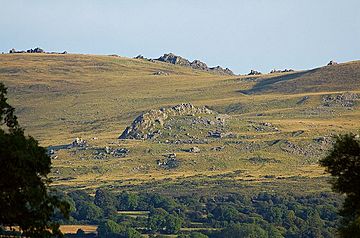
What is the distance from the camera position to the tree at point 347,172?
3509 centimetres

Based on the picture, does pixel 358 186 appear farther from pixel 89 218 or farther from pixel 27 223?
pixel 89 218

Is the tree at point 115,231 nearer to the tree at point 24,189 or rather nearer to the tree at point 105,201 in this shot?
the tree at point 105,201

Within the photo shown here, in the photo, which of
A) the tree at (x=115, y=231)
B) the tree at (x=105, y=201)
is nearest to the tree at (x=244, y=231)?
the tree at (x=115, y=231)

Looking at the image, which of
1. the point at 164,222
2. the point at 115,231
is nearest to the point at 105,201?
the point at 164,222

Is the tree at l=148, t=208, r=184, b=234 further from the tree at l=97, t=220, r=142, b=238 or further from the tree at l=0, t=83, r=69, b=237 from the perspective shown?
the tree at l=0, t=83, r=69, b=237

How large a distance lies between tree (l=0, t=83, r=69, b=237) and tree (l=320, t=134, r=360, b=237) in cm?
1114

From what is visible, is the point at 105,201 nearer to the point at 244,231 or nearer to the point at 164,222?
the point at 164,222

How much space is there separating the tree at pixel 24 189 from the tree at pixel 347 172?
11.1 metres

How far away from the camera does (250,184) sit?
197 m

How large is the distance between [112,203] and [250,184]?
35123mm

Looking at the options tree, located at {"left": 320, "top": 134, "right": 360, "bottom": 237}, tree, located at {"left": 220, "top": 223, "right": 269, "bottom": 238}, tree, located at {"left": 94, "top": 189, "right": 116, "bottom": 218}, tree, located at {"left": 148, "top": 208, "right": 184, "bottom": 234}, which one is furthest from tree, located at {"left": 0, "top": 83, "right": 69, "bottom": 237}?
tree, located at {"left": 94, "top": 189, "right": 116, "bottom": 218}

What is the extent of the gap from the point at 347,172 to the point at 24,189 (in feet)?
43.2

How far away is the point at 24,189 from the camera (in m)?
28.1

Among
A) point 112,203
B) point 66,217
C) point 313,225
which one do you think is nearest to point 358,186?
point 66,217
